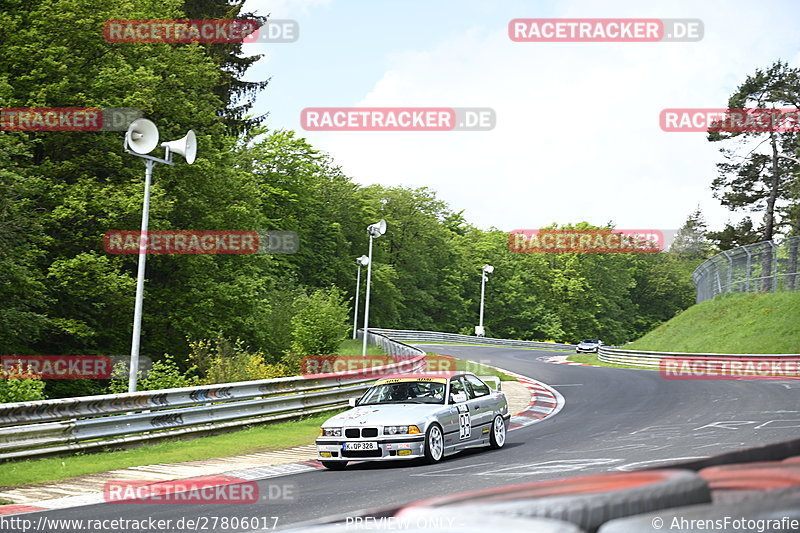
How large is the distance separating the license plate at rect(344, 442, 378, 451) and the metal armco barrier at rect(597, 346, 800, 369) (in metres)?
27.0

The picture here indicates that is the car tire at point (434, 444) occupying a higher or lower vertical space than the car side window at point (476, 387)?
lower

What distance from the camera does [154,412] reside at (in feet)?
49.4

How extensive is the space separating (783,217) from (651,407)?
48.2 m

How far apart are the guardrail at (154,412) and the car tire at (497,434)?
529 centimetres

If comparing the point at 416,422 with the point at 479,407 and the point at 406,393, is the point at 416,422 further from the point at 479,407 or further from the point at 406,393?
the point at 479,407

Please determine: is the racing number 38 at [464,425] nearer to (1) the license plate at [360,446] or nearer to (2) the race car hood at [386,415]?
(2) the race car hood at [386,415]

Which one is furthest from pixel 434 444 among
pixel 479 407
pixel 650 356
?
pixel 650 356

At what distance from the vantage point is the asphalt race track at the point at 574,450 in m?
9.24

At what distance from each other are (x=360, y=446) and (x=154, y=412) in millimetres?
4410

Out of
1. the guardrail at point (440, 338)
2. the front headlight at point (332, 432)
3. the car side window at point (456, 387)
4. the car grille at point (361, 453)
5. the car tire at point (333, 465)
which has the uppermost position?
the car side window at point (456, 387)

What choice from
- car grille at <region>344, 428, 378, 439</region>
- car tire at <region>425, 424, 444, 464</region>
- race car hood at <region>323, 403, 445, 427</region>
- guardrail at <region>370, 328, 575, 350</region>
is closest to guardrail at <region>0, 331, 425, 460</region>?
race car hood at <region>323, 403, 445, 427</region>

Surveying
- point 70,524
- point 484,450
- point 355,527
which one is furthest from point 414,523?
point 484,450

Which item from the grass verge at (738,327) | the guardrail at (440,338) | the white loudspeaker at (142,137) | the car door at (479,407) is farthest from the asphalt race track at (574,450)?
the guardrail at (440,338)

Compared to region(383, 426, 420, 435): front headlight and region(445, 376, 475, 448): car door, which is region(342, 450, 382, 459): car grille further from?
region(445, 376, 475, 448): car door
